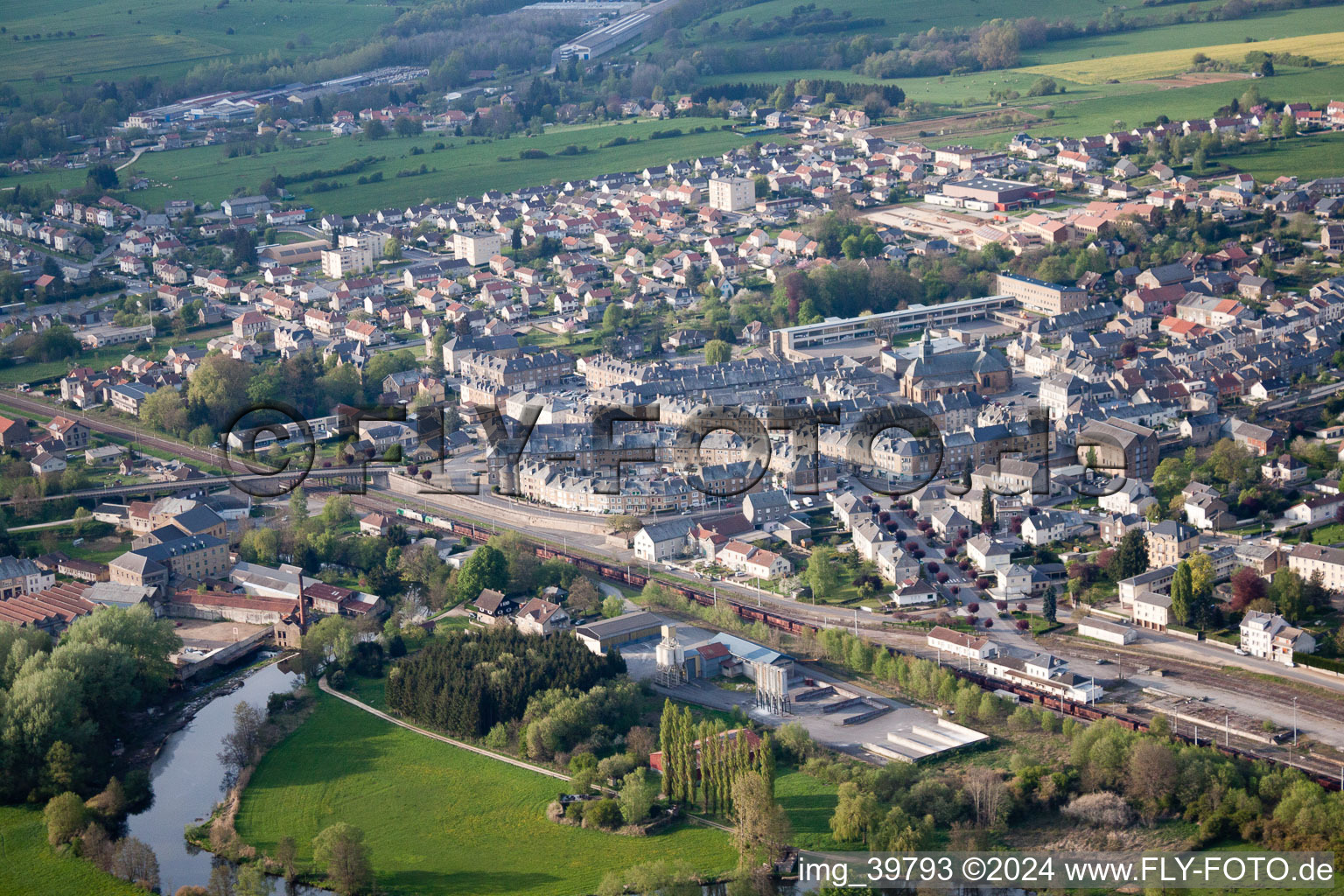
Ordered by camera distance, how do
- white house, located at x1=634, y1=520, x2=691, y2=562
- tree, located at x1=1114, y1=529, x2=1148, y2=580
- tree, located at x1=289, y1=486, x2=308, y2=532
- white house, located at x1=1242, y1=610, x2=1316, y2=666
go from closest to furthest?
white house, located at x1=1242, y1=610, x2=1316, y2=666
tree, located at x1=1114, y1=529, x2=1148, y2=580
white house, located at x1=634, y1=520, x2=691, y2=562
tree, located at x1=289, y1=486, x2=308, y2=532

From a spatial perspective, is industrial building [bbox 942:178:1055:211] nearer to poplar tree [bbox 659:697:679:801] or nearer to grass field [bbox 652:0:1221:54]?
grass field [bbox 652:0:1221:54]

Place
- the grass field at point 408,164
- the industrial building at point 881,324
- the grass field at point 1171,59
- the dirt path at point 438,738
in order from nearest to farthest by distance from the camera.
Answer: the dirt path at point 438,738
the industrial building at point 881,324
the grass field at point 408,164
the grass field at point 1171,59

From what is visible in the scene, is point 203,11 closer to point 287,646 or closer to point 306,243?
point 306,243

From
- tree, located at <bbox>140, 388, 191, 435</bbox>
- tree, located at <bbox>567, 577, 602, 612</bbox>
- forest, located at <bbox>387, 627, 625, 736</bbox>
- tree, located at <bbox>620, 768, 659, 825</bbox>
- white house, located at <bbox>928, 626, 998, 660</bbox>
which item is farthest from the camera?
tree, located at <bbox>140, 388, 191, 435</bbox>

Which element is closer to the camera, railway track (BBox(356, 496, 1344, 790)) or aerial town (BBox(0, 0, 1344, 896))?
aerial town (BBox(0, 0, 1344, 896))

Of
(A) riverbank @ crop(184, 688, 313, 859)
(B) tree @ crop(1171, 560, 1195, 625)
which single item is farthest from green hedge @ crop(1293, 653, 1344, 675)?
(A) riverbank @ crop(184, 688, 313, 859)

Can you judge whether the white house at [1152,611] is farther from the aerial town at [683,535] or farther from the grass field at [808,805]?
the grass field at [808,805]

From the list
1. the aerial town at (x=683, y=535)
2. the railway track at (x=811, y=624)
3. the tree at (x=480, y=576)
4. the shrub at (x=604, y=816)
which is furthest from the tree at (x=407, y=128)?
the shrub at (x=604, y=816)
